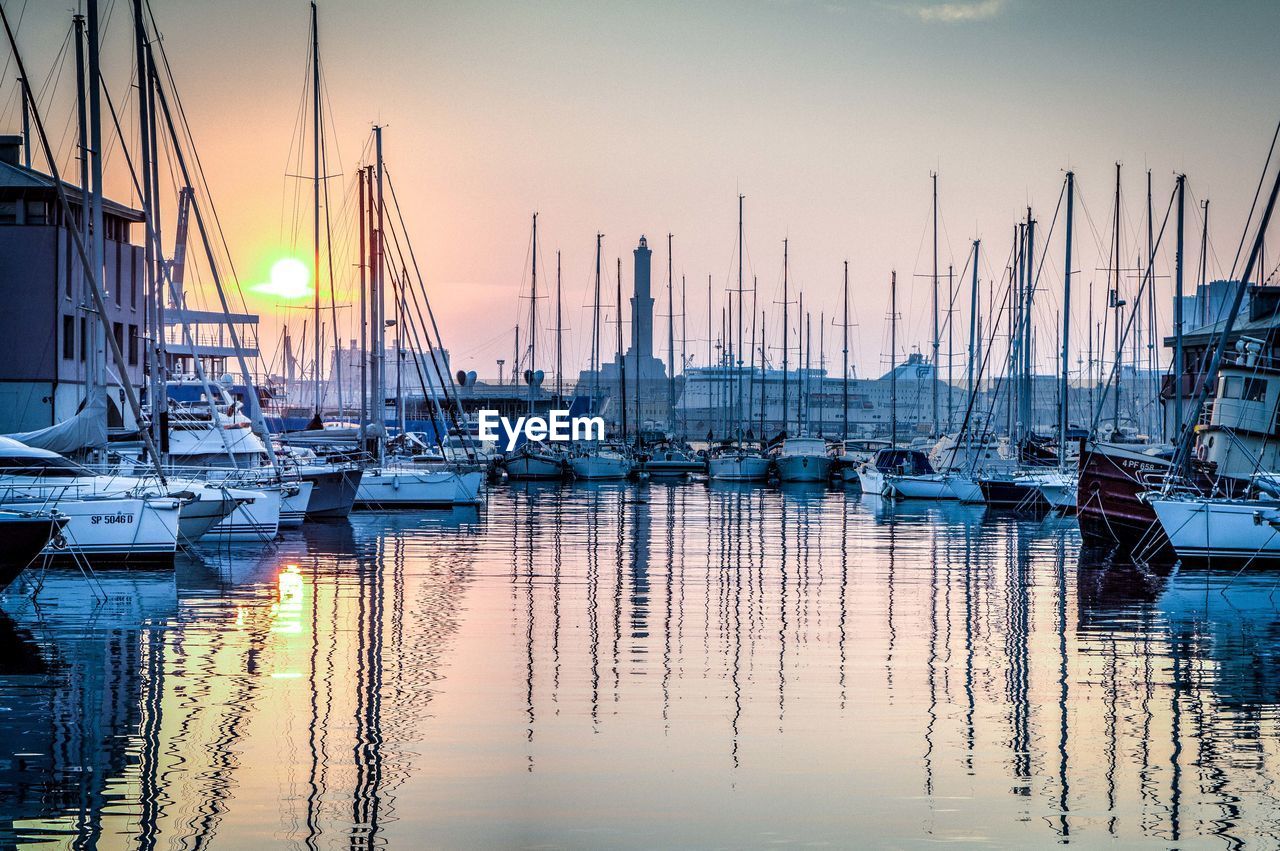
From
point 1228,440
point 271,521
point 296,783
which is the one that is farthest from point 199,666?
point 1228,440

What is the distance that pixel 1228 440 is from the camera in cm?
3478

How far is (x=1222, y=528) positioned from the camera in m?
29.4

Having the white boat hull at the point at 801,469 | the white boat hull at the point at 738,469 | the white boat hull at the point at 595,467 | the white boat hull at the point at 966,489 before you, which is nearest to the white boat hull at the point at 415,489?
the white boat hull at the point at 966,489

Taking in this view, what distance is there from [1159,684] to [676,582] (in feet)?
39.7

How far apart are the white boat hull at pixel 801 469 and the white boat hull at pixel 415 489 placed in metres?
31.0

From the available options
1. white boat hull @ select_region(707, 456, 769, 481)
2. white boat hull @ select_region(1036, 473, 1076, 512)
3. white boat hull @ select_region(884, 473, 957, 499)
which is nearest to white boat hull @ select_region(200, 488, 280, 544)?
white boat hull @ select_region(1036, 473, 1076, 512)

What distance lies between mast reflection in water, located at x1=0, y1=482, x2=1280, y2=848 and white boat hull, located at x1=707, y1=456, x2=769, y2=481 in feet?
161

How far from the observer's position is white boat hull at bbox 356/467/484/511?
48.9 metres

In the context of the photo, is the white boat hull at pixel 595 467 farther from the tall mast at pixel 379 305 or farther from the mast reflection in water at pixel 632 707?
the mast reflection in water at pixel 632 707

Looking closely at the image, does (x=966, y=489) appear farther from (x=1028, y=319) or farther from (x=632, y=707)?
(x=632, y=707)

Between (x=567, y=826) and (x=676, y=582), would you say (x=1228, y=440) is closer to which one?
(x=676, y=582)

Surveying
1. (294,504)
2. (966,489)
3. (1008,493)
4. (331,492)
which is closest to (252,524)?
(294,504)

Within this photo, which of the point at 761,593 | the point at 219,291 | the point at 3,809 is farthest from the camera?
the point at 219,291

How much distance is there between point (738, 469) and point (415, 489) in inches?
1236
